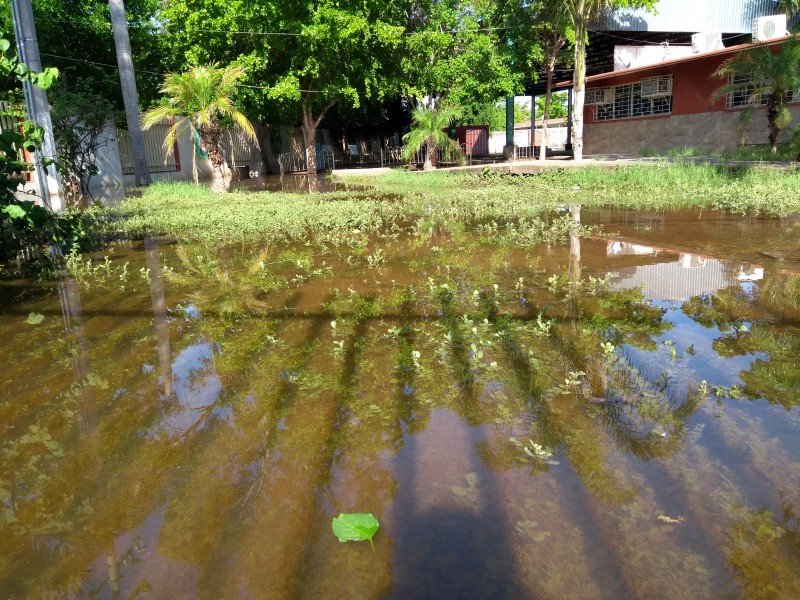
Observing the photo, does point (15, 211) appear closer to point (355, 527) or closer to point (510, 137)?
point (355, 527)

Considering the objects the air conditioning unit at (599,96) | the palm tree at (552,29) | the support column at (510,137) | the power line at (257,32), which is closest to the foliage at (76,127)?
the power line at (257,32)

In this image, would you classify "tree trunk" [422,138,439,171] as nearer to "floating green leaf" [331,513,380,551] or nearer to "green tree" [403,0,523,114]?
"green tree" [403,0,523,114]

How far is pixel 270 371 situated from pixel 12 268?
509 centimetres

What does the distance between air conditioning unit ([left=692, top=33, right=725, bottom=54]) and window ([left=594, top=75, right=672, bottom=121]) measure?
11.1 ft

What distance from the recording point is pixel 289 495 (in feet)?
8.37

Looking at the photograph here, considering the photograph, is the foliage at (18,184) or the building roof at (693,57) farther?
the building roof at (693,57)

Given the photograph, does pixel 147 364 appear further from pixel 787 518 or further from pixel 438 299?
pixel 787 518

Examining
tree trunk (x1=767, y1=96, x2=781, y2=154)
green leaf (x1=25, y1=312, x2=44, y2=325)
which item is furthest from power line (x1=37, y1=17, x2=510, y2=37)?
green leaf (x1=25, y1=312, x2=44, y2=325)

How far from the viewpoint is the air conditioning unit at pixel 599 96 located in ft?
81.4

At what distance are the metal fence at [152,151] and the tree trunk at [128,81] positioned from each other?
2811 millimetres

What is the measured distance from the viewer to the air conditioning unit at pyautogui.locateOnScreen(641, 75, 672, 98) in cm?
2220

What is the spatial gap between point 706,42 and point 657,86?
421 cm

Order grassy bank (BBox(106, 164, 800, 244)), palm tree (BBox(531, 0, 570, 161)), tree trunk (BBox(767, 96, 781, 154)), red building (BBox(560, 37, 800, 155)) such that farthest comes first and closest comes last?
red building (BBox(560, 37, 800, 155))
palm tree (BBox(531, 0, 570, 161))
tree trunk (BBox(767, 96, 781, 154))
grassy bank (BBox(106, 164, 800, 244))

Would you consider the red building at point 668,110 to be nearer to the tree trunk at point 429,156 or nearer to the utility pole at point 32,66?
the tree trunk at point 429,156
